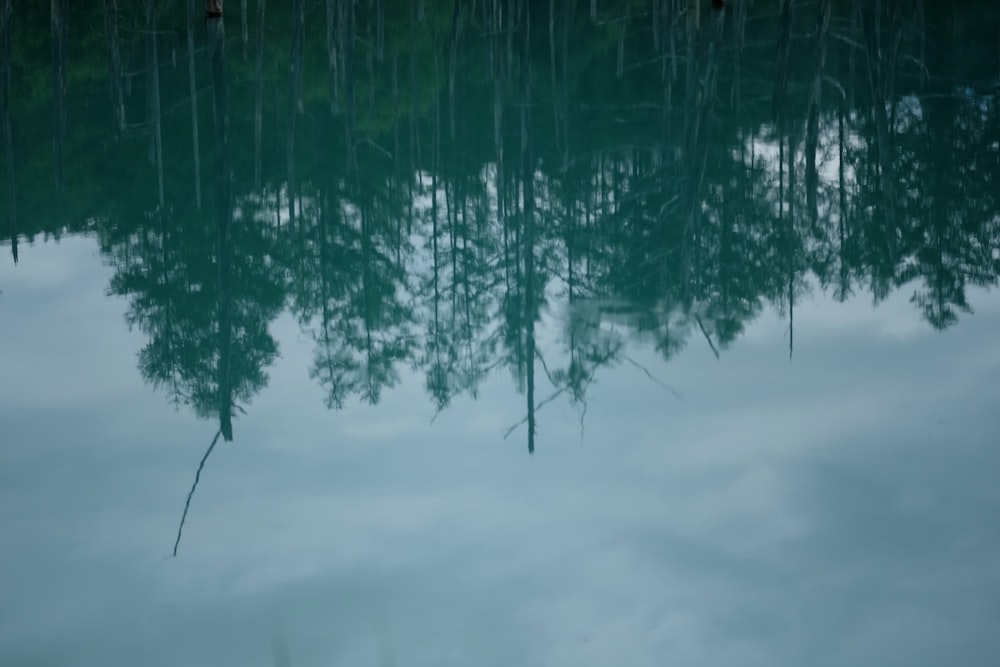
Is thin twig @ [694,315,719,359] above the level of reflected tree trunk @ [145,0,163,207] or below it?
below

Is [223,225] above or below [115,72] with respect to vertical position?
below

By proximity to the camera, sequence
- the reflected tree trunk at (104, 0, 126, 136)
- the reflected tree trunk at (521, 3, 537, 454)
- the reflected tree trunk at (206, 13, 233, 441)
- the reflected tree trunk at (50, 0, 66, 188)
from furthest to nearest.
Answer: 1. the reflected tree trunk at (104, 0, 126, 136)
2. the reflected tree trunk at (50, 0, 66, 188)
3. the reflected tree trunk at (206, 13, 233, 441)
4. the reflected tree trunk at (521, 3, 537, 454)

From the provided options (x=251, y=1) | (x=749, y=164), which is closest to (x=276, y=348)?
(x=749, y=164)

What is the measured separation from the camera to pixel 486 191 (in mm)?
19234

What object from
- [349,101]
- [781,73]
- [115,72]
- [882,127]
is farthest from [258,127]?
[882,127]

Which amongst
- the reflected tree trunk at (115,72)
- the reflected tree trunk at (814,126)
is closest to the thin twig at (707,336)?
the reflected tree trunk at (814,126)

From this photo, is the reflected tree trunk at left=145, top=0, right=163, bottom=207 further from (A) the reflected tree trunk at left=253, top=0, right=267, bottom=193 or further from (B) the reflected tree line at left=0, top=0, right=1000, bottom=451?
(A) the reflected tree trunk at left=253, top=0, right=267, bottom=193

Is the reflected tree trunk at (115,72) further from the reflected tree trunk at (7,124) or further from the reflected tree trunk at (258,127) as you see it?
the reflected tree trunk at (258,127)

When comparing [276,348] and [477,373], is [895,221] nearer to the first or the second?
[477,373]

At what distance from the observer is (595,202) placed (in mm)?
18156

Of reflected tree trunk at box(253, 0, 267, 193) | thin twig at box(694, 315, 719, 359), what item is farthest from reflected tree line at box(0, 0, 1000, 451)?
Answer: reflected tree trunk at box(253, 0, 267, 193)

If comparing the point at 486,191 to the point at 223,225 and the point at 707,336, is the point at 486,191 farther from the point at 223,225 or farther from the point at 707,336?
the point at 707,336

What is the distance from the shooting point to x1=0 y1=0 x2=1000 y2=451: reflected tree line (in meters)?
12.8

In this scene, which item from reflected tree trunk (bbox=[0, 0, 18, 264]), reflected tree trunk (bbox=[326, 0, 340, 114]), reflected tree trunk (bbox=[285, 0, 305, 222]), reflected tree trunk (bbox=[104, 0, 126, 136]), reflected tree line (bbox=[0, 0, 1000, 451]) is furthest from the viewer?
reflected tree trunk (bbox=[326, 0, 340, 114])
